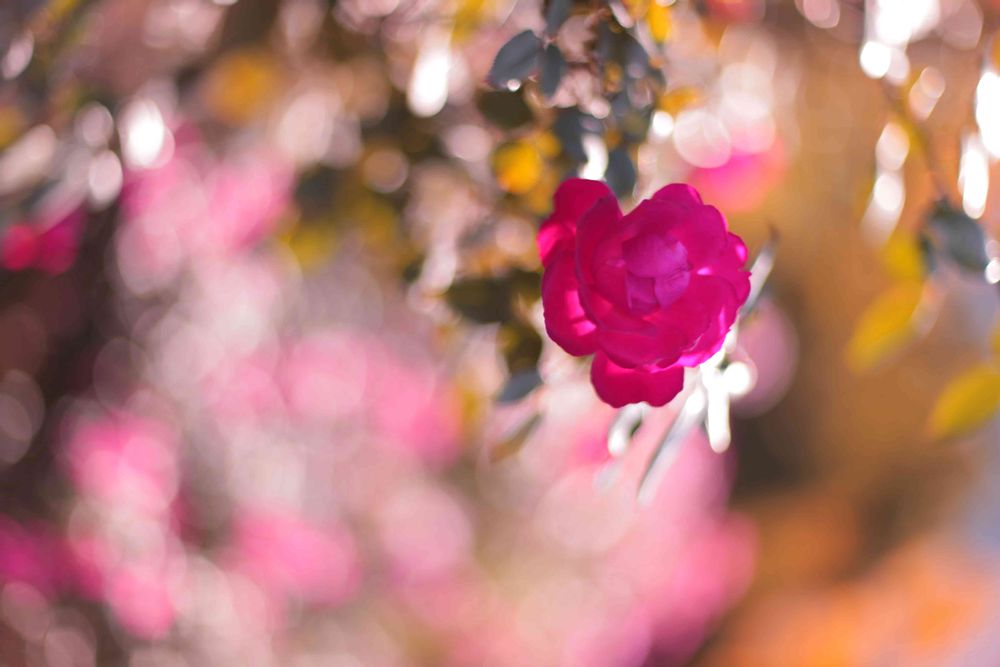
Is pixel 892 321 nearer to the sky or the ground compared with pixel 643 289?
nearer to the ground

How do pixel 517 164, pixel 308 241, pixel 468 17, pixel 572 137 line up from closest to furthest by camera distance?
pixel 572 137
pixel 517 164
pixel 468 17
pixel 308 241

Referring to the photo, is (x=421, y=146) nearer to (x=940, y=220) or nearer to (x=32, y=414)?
(x=940, y=220)

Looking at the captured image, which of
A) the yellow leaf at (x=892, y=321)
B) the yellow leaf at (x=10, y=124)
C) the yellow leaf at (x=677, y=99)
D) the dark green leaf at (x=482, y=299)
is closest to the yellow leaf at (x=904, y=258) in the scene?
the yellow leaf at (x=892, y=321)

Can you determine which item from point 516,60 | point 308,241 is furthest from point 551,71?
point 308,241

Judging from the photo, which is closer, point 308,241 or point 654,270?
point 654,270

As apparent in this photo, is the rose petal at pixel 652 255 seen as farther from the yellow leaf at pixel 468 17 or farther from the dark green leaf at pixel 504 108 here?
the yellow leaf at pixel 468 17

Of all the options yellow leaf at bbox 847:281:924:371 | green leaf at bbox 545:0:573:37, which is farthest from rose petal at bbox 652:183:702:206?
yellow leaf at bbox 847:281:924:371

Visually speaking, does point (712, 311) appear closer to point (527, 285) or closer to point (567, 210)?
point (567, 210)
